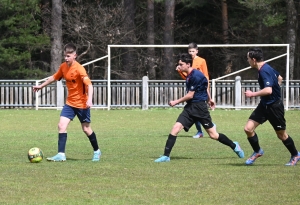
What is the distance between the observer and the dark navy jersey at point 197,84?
39.2 ft

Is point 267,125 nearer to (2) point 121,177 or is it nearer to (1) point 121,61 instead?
(2) point 121,177

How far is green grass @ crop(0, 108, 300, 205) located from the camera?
834 centimetres

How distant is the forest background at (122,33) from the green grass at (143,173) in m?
21.0

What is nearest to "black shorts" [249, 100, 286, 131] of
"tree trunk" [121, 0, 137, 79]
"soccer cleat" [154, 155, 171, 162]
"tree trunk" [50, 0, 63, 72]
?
"soccer cleat" [154, 155, 171, 162]

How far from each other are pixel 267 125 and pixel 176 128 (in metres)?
10.2

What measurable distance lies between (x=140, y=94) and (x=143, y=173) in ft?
69.7

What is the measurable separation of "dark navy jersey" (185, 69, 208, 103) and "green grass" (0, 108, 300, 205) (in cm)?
102

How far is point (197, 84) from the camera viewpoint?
472 inches

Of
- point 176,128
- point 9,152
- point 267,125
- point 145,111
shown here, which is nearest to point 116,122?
point 267,125

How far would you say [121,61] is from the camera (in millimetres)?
41219

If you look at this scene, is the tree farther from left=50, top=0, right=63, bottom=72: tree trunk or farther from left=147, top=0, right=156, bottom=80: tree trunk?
left=147, top=0, right=156, bottom=80: tree trunk

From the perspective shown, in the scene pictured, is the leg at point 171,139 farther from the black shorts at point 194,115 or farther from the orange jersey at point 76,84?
the orange jersey at point 76,84

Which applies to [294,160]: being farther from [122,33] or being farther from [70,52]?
[122,33]

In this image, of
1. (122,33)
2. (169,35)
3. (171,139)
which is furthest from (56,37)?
(171,139)
